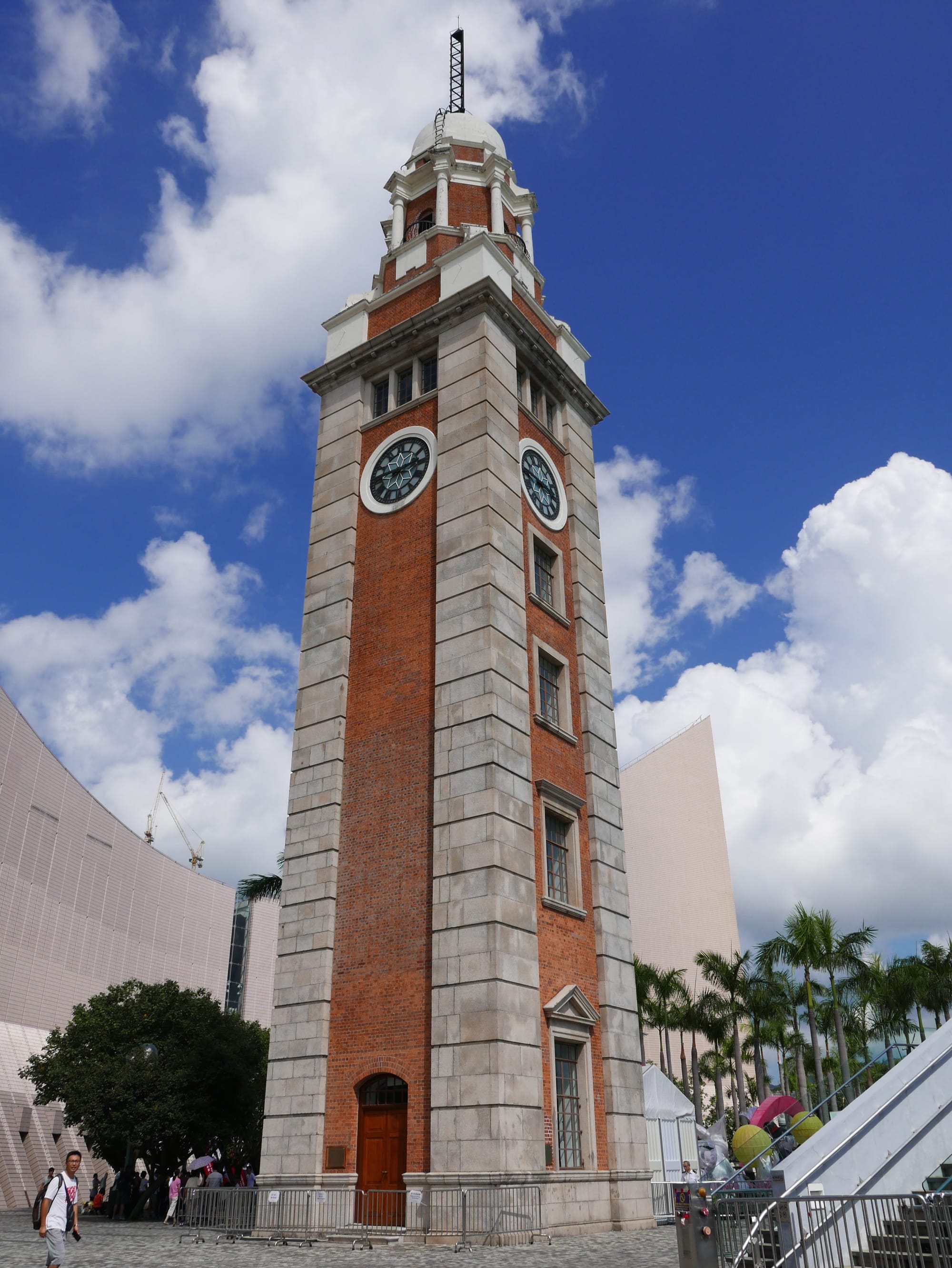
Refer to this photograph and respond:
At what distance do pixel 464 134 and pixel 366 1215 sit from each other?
32.1 m

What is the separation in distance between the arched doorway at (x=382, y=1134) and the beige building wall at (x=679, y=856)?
87279mm

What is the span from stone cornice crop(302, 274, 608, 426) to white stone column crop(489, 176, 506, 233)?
3608 millimetres

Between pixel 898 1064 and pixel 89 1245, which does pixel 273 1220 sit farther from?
pixel 898 1064

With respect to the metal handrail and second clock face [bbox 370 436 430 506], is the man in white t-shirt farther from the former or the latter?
second clock face [bbox 370 436 430 506]

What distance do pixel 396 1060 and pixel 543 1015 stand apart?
9.96 feet

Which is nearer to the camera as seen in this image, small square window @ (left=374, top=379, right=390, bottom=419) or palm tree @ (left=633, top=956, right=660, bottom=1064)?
small square window @ (left=374, top=379, right=390, bottom=419)

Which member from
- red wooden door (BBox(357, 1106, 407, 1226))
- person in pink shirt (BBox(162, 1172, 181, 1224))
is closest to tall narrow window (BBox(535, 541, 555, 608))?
red wooden door (BBox(357, 1106, 407, 1226))

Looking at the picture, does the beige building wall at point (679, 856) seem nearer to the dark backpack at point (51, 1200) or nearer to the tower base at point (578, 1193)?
the tower base at point (578, 1193)

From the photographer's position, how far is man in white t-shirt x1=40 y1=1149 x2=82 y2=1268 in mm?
11492

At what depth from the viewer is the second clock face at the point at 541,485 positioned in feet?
88.4

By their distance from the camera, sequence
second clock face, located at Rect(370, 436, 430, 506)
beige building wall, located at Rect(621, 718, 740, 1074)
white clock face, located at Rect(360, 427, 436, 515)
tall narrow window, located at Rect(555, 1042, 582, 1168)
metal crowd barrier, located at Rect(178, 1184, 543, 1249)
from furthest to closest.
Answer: beige building wall, located at Rect(621, 718, 740, 1074) < second clock face, located at Rect(370, 436, 430, 506) < white clock face, located at Rect(360, 427, 436, 515) < tall narrow window, located at Rect(555, 1042, 582, 1168) < metal crowd barrier, located at Rect(178, 1184, 543, 1249)

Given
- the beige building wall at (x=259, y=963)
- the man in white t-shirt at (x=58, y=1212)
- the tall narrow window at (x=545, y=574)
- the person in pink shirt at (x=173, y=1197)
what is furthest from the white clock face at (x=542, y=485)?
the beige building wall at (x=259, y=963)

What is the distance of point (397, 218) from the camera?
33.2 meters

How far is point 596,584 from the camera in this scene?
28531 millimetres
